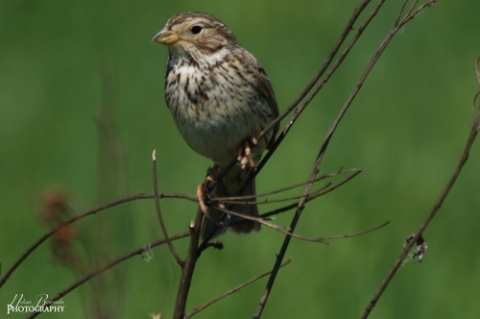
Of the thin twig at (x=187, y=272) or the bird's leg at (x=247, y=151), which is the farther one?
the bird's leg at (x=247, y=151)

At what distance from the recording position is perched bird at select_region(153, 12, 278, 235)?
166 inches

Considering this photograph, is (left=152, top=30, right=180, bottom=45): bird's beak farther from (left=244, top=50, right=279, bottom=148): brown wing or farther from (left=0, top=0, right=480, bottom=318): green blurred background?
(left=0, top=0, right=480, bottom=318): green blurred background

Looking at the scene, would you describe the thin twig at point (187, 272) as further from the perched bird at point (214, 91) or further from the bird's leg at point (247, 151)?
the perched bird at point (214, 91)

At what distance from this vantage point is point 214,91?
4.25 m

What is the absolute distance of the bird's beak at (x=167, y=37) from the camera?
421 cm

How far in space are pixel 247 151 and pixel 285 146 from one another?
2924 millimetres

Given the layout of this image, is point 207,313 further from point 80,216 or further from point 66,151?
point 80,216

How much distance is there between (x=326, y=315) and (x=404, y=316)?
458 millimetres

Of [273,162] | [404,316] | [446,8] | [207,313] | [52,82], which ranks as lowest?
[404,316]

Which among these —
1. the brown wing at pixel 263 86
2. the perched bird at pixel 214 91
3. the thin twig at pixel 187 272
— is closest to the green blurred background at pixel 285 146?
the perched bird at pixel 214 91

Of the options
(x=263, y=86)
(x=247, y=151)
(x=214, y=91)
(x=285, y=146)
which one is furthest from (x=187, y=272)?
(x=285, y=146)

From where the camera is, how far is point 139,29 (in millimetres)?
8102

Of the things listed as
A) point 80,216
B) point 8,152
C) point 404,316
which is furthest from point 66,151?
point 80,216

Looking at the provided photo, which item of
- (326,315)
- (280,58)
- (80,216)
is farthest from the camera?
(280,58)
